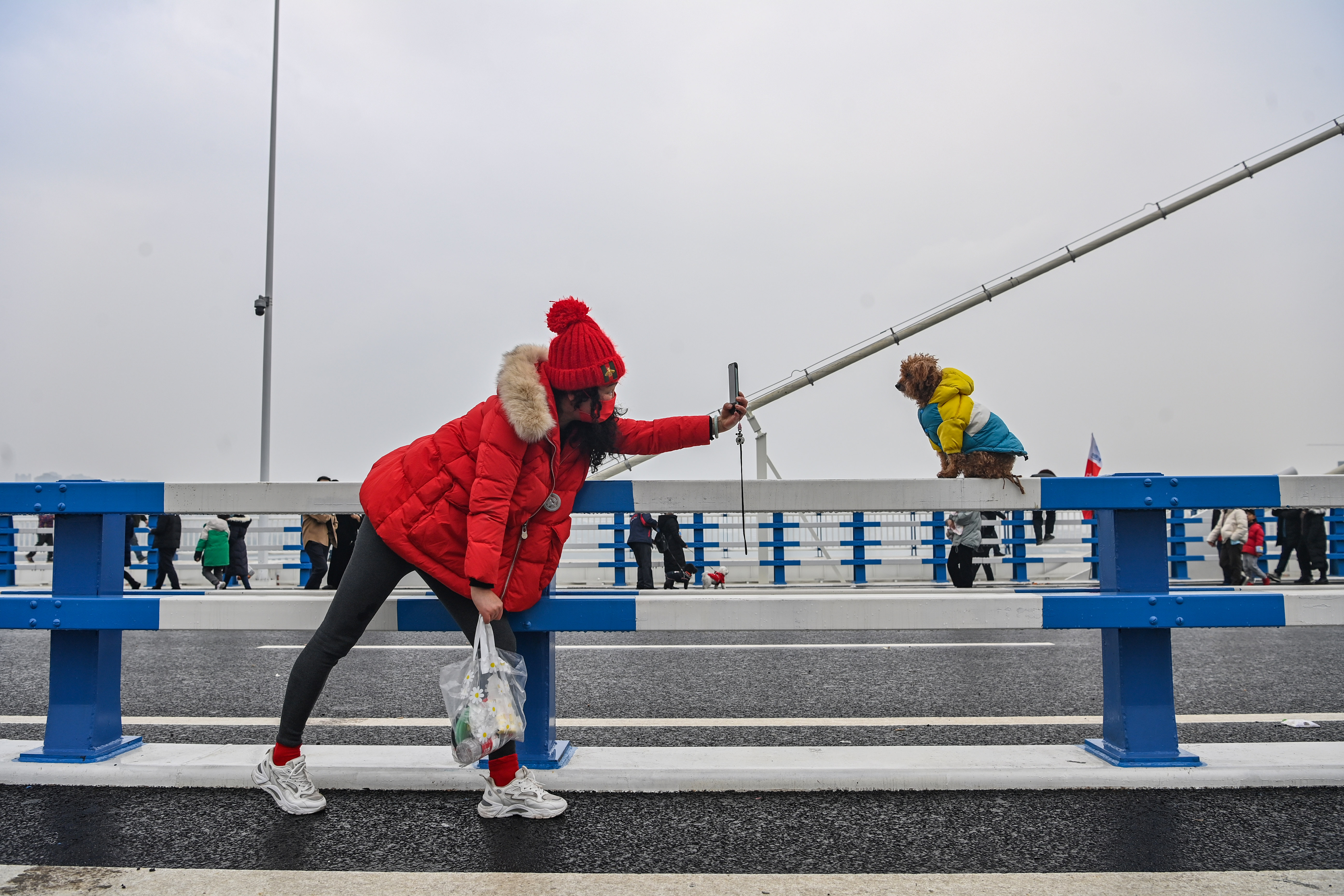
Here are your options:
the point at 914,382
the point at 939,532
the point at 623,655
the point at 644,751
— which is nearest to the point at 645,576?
the point at 939,532

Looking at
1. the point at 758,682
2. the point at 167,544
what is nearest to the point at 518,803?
the point at 758,682

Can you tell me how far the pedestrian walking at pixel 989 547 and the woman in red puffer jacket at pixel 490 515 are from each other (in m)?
12.1

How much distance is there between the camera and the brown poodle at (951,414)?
441 cm

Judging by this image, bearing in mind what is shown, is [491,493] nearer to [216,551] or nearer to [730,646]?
[730,646]

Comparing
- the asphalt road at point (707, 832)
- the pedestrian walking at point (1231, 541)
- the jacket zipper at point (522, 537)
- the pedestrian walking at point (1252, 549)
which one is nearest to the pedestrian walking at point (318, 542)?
the asphalt road at point (707, 832)

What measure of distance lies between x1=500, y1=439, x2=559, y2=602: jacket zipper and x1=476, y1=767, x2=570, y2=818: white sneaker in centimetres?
52

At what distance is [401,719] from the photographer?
4129 mm

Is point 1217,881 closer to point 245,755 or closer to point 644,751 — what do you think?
point 644,751

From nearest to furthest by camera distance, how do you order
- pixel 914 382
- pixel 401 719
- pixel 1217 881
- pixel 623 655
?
pixel 1217 881, pixel 401 719, pixel 914 382, pixel 623 655

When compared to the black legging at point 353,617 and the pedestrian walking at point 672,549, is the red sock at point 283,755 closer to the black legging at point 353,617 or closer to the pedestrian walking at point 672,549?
the black legging at point 353,617

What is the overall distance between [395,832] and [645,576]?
11768 millimetres

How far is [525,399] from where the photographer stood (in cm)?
257

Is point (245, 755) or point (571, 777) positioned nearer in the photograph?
point (571, 777)

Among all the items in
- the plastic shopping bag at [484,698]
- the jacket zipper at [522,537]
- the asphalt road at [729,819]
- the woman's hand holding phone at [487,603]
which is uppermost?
the jacket zipper at [522,537]
